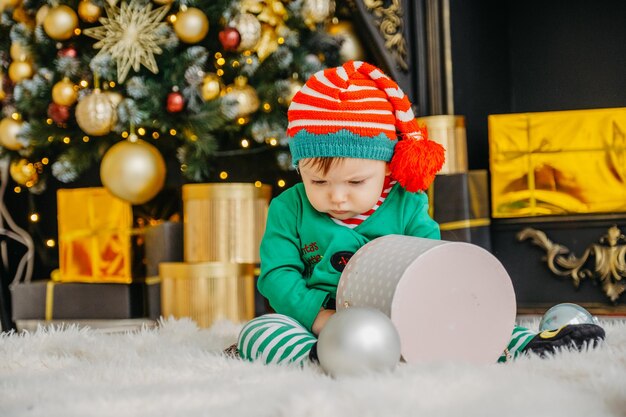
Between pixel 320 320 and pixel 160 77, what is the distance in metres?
1.06

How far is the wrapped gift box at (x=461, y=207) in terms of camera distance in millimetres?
1823

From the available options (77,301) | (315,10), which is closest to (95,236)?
(77,301)

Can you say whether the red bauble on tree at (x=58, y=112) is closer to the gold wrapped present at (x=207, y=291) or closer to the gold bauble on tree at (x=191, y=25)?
the gold bauble on tree at (x=191, y=25)

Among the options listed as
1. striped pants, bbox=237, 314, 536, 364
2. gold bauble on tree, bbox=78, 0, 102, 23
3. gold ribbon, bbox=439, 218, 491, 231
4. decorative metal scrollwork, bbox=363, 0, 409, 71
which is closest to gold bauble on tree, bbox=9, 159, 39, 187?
gold bauble on tree, bbox=78, 0, 102, 23

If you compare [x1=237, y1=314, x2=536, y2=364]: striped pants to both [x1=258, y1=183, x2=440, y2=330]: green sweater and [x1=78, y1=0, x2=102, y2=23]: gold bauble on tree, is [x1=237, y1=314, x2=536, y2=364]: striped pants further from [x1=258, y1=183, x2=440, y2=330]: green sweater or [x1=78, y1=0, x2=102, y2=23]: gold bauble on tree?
[x1=78, y1=0, x2=102, y2=23]: gold bauble on tree

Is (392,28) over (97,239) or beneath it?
over

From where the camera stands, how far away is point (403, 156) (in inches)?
43.0

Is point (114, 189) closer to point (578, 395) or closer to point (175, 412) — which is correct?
point (175, 412)

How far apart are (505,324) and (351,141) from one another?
1.04 feet

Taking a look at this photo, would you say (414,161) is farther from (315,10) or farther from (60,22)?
(60,22)

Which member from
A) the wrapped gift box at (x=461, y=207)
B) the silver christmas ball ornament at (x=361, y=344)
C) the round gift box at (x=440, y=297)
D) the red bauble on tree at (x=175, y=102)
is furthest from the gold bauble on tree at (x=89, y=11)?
the silver christmas ball ornament at (x=361, y=344)

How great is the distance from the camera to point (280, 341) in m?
1.00

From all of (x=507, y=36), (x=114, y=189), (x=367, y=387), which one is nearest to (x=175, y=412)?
(x=367, y=387)

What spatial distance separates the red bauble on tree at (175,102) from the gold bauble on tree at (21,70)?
1.48 ft
